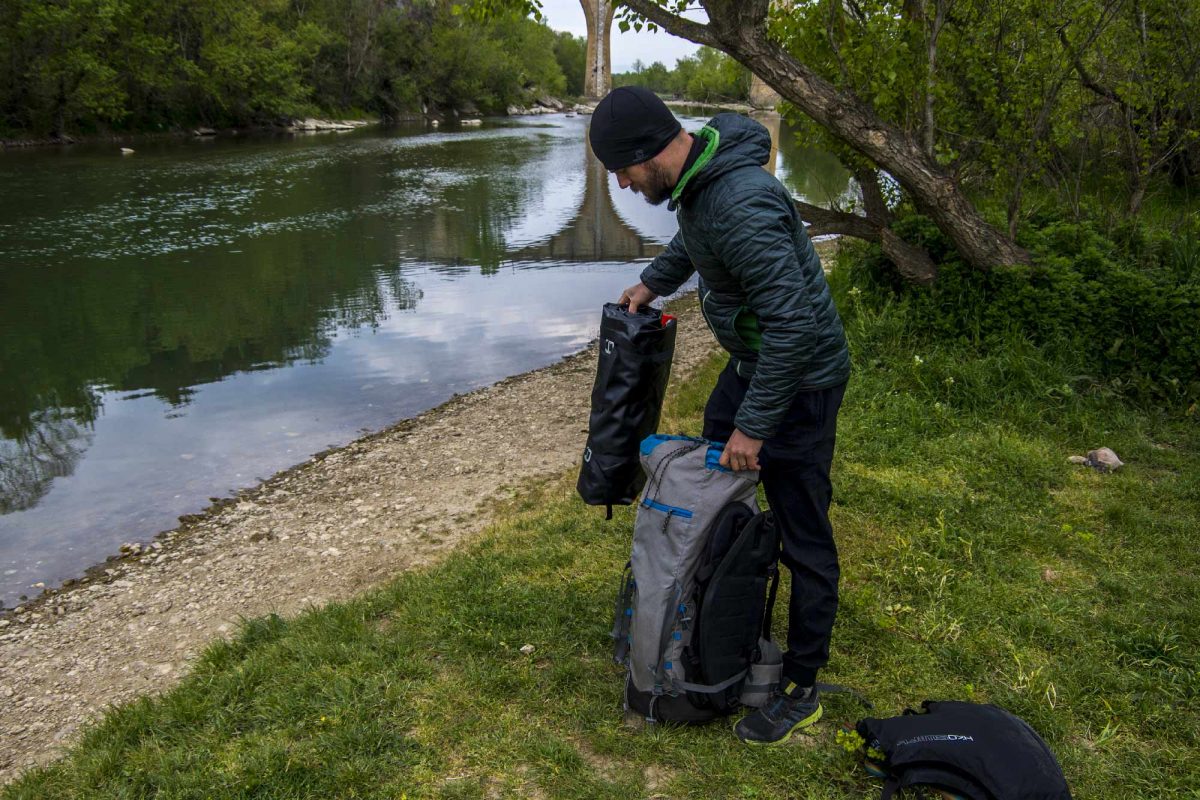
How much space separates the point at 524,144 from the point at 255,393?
3502 centimetres

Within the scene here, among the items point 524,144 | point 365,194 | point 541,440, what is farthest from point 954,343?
point 524,144

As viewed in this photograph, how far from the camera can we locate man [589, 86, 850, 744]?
2.67 m

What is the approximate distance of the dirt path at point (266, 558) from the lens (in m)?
4.70

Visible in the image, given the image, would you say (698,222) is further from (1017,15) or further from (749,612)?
(1017,15)

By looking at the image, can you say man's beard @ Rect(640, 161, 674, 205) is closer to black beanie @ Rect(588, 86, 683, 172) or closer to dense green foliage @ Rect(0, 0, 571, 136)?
black beanie @ Rect(588, 86, 683, 172)

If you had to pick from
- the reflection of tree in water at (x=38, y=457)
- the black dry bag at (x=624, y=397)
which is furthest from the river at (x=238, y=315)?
the black dry bag at (x=624, y=397)

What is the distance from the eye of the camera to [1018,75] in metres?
7.12

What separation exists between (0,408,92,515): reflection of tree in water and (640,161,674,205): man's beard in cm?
701

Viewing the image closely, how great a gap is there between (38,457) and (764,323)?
27.3ft

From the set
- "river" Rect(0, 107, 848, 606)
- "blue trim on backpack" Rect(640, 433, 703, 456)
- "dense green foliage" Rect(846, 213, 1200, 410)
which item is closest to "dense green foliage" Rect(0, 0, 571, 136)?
"river" Rect(0, 107, 848, 606)

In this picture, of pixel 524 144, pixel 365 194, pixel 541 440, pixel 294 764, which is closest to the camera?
pixel 294 764

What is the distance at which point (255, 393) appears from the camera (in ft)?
32.7

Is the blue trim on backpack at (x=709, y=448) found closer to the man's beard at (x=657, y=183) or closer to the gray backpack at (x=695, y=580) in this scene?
the gray backpack at (x=695, y=580)

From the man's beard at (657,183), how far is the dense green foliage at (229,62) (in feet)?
19.0
